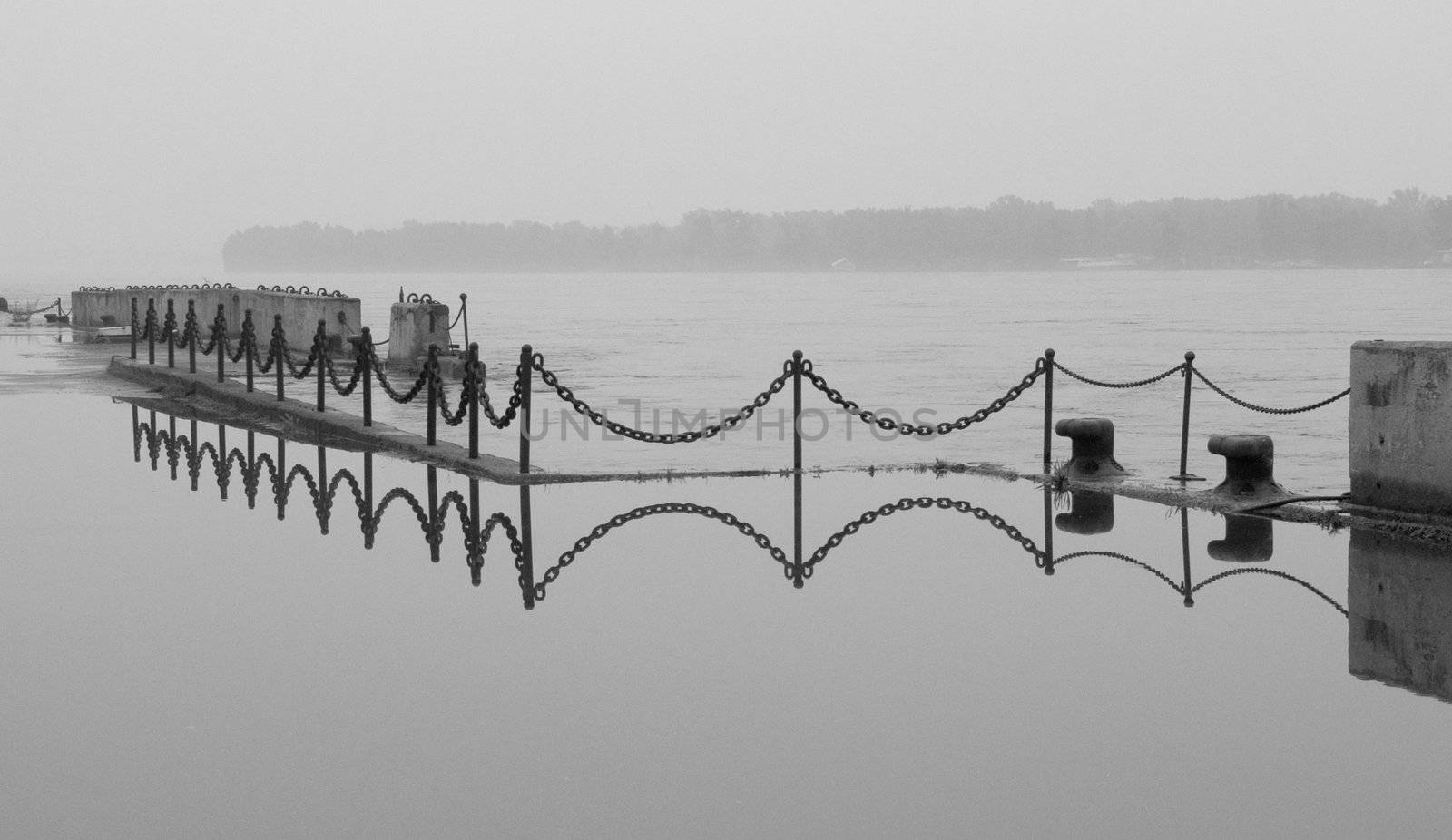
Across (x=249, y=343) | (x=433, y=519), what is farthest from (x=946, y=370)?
(x=433, y=519)

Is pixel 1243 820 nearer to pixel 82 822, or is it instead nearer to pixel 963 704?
pixel 963 704

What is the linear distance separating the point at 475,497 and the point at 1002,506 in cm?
363

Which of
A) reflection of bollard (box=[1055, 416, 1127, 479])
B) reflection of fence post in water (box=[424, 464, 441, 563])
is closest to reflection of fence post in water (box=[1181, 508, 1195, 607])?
reflection of bollard (box=[1055, 416, 1127, 479])

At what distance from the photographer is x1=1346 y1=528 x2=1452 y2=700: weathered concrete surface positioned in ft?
22.5

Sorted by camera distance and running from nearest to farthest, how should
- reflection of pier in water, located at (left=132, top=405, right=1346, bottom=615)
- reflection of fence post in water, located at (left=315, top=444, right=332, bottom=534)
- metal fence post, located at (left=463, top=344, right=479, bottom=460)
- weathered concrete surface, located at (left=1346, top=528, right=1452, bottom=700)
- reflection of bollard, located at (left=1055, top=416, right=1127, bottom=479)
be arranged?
1. weathered concrete surface, located at (left=1346, top=528, right=1452, bottom=700)
2. reflection of pier in water, located at (left=132, top=405, right=1346, bottom=615)
3. reflection of fence post in water, located at (left=315, top=444, right=332, bottom=534)
4. reflection of bollard, located at (left=1055, top=416, right=1127, bottom=479)
5. metal fence post, located at (left=463, top=344, right=479, bottom=460)

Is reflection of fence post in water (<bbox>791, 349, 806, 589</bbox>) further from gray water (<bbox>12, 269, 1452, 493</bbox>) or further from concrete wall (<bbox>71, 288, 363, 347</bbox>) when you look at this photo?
concrete wall (<bbox>71, 288, 363, 347</bbox>)

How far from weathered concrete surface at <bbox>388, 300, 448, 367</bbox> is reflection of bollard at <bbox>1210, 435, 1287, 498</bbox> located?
53.8ft

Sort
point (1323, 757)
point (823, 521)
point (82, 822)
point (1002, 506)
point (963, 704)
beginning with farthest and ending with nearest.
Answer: point (1002, 506) < point (823, 521) < point (963, 704) < point (1323, 757) < point (82, 822)

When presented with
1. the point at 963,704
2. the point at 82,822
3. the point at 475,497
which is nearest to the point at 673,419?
the point at 475,497

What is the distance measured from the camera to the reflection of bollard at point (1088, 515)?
1073cm

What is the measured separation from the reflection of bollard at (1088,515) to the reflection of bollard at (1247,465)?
2.69ft

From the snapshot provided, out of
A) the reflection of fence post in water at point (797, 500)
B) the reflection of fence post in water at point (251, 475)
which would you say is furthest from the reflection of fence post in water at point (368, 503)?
the reflection of fence post in water at point (797, 500)

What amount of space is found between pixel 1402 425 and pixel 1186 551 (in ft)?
6.15

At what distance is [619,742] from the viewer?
225 inches
